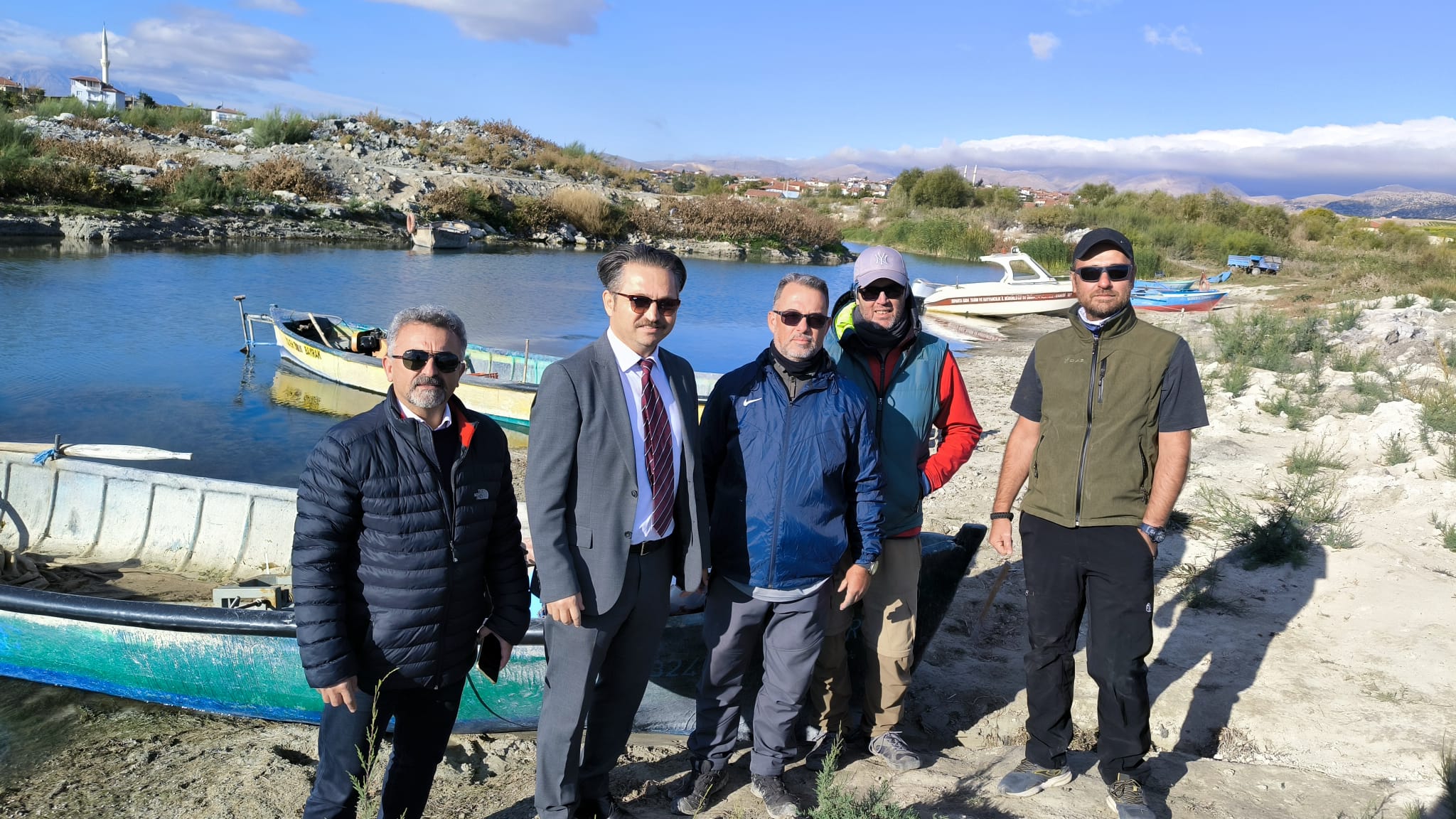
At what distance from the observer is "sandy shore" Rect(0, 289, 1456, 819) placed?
10.7 feet

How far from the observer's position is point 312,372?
1276 centimetres

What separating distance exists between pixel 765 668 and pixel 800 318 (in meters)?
1.20

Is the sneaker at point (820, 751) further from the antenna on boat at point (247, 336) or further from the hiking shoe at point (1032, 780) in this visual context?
the antenna on boat at point (247, 336)

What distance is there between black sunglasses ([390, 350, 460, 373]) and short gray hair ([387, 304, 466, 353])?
0.22 ft

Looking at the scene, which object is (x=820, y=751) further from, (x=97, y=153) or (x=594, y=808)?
(x=97, y=153)

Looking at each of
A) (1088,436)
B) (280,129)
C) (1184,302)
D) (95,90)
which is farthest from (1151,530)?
(95,90)

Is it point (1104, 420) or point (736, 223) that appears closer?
point (1104, 420)

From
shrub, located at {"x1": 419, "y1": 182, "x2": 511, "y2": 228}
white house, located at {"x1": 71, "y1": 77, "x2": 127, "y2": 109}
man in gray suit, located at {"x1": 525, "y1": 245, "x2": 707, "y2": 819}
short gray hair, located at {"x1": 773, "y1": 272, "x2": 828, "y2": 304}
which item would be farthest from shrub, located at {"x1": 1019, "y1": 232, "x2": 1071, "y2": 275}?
white house, located at {"x1": 71, "y1": 77, "x2": 127, "y2": 109}

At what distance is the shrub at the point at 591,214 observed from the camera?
3875 centimetres

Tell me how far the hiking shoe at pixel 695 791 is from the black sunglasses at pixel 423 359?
1633 millimetres

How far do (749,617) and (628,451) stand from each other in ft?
2.45

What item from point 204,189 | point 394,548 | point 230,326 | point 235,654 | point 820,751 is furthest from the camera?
point 204,189

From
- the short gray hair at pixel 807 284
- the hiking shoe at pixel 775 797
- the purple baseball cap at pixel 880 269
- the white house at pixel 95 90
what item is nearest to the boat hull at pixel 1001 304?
the purple baseball cap at pixel 880 269

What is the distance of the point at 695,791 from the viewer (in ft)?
9.74
